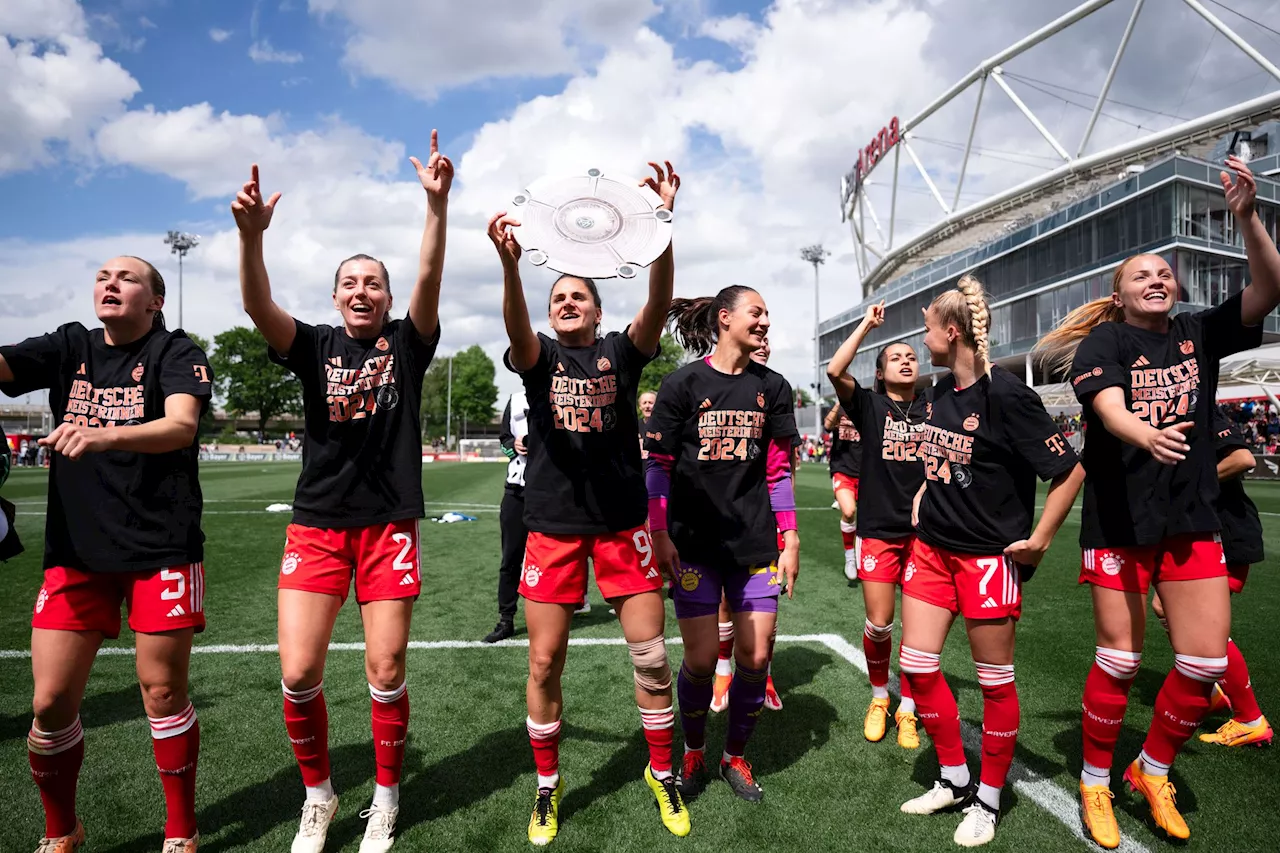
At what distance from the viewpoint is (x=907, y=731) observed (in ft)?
13.9

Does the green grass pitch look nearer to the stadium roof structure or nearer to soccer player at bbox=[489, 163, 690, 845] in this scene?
soccer player at bbox=[489, 163, 690, 845]

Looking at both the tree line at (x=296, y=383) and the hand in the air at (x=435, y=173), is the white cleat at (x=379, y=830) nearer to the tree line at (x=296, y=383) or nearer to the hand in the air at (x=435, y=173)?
the hand in the air at (x=435, y=173)

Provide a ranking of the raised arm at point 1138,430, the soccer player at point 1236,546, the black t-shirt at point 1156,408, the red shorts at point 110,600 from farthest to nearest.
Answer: the soccer player at point 1236,546 → the black t-shirt at point 1156,408 → the red shorts at point 110,600 → the raised arm at point 1138,430

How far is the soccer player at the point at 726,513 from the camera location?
361cm

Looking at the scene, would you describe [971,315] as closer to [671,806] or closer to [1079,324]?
[1079,324]

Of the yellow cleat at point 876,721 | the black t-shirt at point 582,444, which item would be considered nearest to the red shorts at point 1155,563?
the yellow cleat at point 876,721

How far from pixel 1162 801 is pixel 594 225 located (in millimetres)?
3325

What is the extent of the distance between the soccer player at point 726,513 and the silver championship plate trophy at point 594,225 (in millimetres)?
838

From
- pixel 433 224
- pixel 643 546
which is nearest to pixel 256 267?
pixel 433 224

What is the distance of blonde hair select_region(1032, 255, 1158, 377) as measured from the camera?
359 cm

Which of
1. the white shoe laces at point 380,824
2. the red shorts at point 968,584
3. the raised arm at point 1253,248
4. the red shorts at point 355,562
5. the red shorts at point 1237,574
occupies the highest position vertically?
the raised arm at point 1253,248

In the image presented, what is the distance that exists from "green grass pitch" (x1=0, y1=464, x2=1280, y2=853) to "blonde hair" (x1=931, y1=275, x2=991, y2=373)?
6.77 feet

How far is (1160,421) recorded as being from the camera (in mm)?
3283

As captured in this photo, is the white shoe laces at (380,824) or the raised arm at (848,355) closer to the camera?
the white shoe laces at (380,824)
